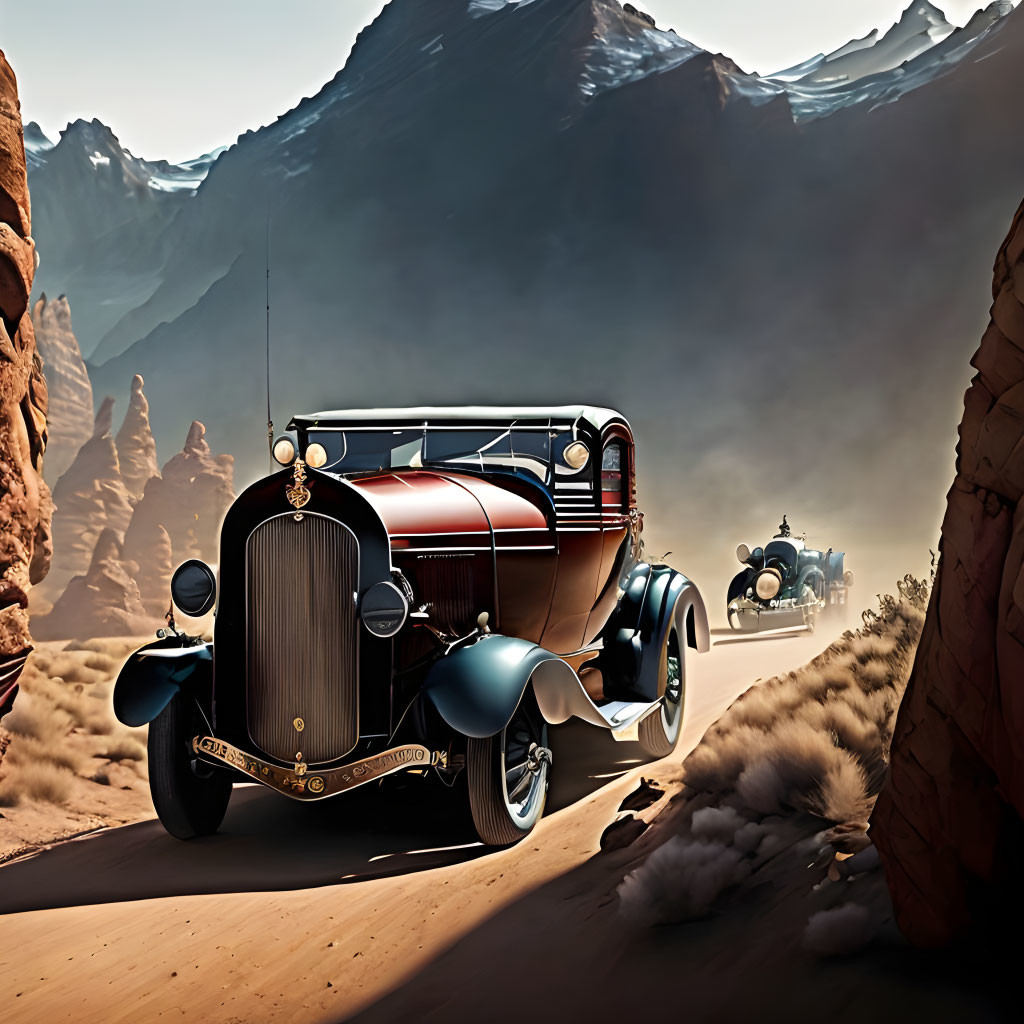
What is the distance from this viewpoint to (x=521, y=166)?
71812 millimetres

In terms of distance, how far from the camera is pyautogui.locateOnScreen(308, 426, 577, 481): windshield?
7867 mm

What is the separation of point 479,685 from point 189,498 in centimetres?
3722

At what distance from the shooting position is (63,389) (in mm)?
57594

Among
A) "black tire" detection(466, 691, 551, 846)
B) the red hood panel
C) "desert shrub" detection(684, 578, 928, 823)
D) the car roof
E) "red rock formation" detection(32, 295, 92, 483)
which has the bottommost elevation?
"black tire" detection(466, 691, 551, 846)

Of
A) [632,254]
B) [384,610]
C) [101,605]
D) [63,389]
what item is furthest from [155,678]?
[632,254]

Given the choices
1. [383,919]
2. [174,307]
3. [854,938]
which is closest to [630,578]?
[383,919]

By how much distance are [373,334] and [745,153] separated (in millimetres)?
26573

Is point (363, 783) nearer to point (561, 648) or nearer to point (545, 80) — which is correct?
point (561, 648)

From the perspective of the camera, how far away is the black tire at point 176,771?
21.0 feet

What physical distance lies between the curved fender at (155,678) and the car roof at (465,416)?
6.95ft

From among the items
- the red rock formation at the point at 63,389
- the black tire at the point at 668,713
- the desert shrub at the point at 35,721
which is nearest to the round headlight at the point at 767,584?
the black tire at the point at 668,713

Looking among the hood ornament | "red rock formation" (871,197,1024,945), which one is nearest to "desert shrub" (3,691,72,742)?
the hood ornament

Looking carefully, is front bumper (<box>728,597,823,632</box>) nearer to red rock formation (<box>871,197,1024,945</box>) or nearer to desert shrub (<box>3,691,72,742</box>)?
desert shrub (<box>3,691,72,742</box>)

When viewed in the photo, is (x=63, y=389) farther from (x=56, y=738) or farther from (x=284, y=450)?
(x=284, y=450)
